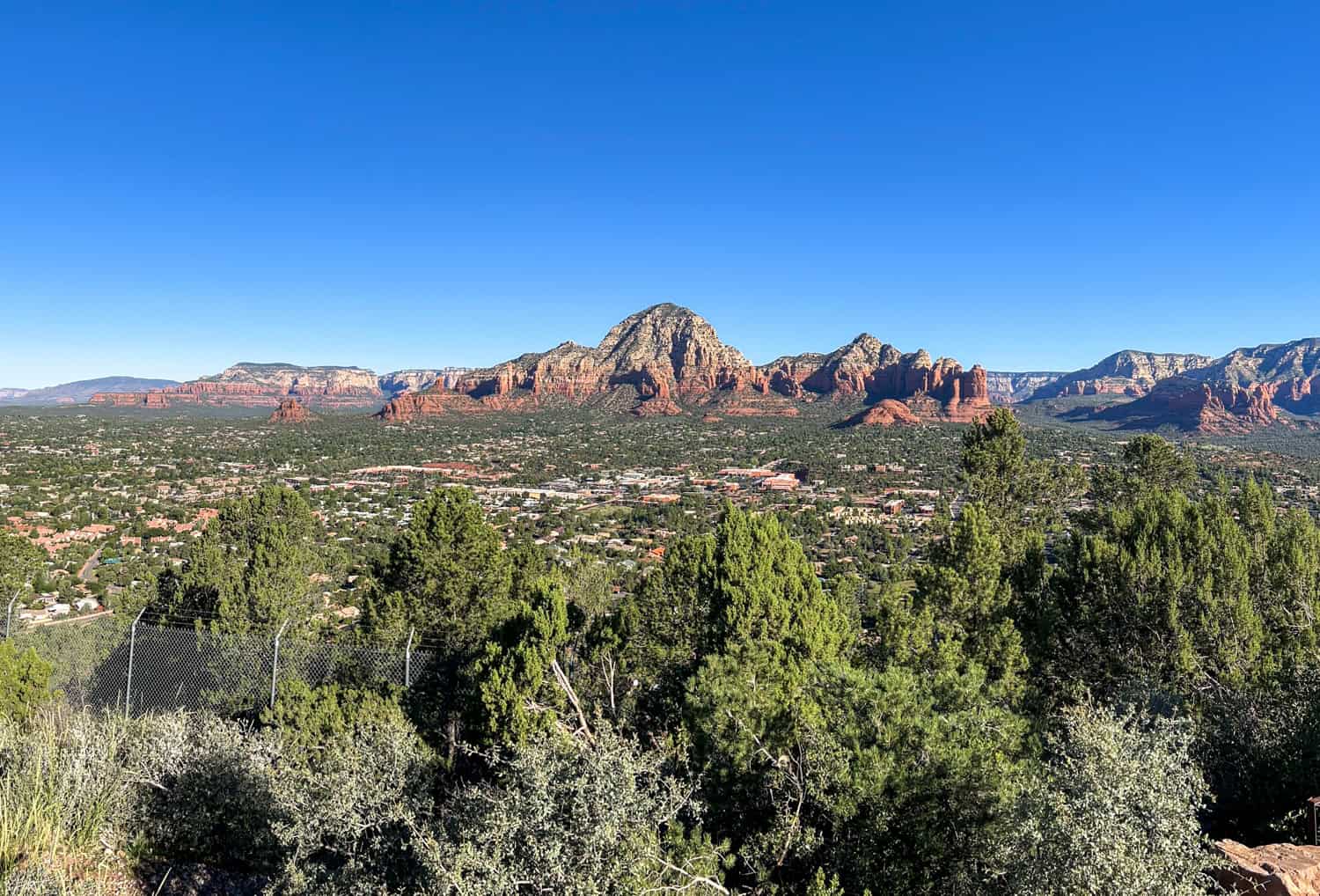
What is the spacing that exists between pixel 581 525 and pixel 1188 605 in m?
42.0

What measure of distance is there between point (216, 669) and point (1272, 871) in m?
14.1

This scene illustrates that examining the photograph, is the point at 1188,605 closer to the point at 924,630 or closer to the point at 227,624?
the point at 924,630

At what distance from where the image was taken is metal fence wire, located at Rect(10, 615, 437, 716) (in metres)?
10.7

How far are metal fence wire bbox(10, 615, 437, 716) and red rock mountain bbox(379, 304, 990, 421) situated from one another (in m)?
140

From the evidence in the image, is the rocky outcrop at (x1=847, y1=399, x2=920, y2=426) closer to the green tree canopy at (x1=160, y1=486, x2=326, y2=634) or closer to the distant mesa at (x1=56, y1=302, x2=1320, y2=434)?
the distant mesa at (x1=56, y1=302, x2=1320, y2=434)

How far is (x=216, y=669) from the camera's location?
11.6m

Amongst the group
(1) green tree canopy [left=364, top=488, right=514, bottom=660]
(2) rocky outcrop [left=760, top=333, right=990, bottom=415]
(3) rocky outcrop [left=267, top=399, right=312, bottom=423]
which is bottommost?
(1) green tree canopy [left=364, top=488, right=514, bottom=660]

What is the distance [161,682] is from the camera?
11.3 m

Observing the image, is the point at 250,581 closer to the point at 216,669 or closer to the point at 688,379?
the point at 216,669

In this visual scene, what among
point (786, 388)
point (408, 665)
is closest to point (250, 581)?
point (408, 665)

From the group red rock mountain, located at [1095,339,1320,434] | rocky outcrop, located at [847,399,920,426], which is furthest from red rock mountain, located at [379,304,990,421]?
red rock mountain, located at [1095,339,1320,434]

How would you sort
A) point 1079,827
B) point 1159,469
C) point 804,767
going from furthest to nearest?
point 1159,469 → point 804,767 → point 1079,827

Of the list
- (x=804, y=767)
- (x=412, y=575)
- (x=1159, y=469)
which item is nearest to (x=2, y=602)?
(x=412, y=575)

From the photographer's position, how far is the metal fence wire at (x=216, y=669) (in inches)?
423
